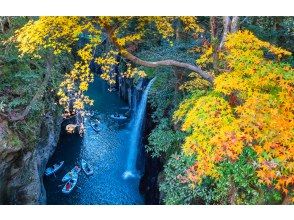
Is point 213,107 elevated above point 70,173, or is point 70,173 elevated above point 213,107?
point 213,107

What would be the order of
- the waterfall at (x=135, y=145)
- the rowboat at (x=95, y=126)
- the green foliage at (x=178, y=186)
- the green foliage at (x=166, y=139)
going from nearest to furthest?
the green foliage at (x=178, y=186) → the green foliage at (x=166, y=139) → the waterfall at (x=135, y=145) → the rowboat at (x=95, y=126)


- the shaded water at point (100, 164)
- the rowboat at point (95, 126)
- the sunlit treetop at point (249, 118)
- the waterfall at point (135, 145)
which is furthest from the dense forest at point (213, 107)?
the rowboat at point (95, 126)

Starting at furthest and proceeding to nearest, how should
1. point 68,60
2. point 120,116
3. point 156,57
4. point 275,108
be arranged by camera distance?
1. point 120,116
2. point 68,60
3. point 156,57
4. point 275,108

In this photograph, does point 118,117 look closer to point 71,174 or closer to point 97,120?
point 97,120

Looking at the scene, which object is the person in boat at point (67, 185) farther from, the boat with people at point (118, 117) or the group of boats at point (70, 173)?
the boat with people at point (118, 117)

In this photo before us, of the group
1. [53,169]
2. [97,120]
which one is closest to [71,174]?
[53,169]

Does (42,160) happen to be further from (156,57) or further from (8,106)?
(156,57)
